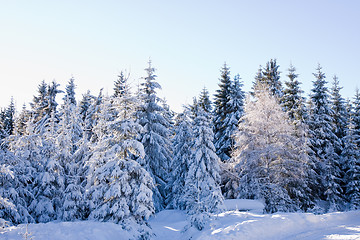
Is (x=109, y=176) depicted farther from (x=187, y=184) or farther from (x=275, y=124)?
(x=275, y=124)

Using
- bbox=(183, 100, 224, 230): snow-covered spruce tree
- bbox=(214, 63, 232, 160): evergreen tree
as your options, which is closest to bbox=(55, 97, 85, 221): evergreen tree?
bbox=(183, 100, 224, 230): snow-covered spruce tree

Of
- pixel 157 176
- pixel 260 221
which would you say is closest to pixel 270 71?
pixel 157 176

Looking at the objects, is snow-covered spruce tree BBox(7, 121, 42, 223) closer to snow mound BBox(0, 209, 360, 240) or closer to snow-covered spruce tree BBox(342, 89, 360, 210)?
snow mound BBox(0, 209, 360, 240)

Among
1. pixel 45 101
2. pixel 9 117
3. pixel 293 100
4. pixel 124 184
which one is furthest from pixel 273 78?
pixel 9 117

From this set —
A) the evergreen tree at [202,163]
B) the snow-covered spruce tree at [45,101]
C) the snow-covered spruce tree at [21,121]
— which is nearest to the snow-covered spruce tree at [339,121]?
the evergreen tree at [202,163]

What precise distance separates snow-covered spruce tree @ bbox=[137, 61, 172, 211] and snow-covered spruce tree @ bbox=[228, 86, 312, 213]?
7493 millimetres

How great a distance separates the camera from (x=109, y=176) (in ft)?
52.1

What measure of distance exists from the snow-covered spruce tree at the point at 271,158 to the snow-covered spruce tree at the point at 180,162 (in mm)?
5405

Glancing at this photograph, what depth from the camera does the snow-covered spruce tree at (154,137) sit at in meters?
25.4

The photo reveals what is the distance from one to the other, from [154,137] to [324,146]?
18.9 meters

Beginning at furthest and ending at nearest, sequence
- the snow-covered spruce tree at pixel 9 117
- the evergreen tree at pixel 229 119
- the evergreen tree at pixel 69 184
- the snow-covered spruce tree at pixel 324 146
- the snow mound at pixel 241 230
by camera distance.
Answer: the snow-covered spruce tree at pixel 9 117 → the evergreen tree at pixel 229 119 → the snow-covered spruce tree at pixel 324 146 → the evergreen tree at pixel 69 184 → the snow mound at pixel 241 230

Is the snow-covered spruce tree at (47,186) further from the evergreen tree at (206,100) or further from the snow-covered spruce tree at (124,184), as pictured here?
the evergreen tree at (206,100)

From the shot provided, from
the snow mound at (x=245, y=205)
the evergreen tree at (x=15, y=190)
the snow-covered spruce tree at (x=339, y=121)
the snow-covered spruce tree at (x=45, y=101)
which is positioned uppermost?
the snow-covered spruce tree at (x=45, y=101)

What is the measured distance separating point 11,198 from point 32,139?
16.0 feet
